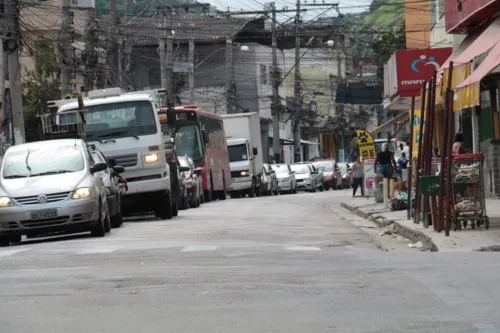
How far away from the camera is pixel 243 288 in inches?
444

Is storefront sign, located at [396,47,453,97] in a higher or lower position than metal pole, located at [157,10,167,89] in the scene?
lower

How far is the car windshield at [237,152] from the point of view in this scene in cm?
5722

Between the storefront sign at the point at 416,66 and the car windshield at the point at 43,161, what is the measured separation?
10.4 m

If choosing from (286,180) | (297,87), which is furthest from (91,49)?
(297,87)

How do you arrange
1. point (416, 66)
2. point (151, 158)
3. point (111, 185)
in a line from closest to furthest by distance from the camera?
point (111, 185)
point (151, 158)
point (416, 66)

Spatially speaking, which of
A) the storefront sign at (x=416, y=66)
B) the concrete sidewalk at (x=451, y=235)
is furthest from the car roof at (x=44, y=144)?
the storefront sign at (x=416, y=66)

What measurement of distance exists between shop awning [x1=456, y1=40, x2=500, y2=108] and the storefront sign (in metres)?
11.9

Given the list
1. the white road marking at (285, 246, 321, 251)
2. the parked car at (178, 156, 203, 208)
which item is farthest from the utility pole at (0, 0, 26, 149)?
the white road marking at (285, 246, 321, 251)

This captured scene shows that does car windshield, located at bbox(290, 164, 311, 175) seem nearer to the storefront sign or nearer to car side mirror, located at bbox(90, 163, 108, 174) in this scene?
the storefront sign

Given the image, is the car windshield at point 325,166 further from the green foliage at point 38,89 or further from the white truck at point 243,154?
the green foliage at point 38,89

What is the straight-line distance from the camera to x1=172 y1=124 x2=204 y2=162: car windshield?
45875 mm

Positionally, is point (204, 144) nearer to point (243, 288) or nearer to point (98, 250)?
point (98, 250)

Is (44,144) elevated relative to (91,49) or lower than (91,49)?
lower

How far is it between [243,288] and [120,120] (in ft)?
57.0
